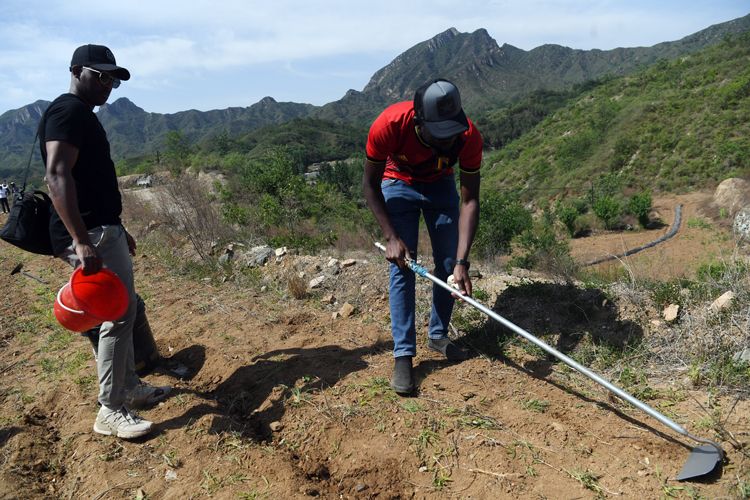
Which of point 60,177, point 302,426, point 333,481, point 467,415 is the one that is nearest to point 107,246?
point 60,177

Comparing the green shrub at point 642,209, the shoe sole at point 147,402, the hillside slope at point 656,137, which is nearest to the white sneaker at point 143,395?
the shoe sole at point 147,402

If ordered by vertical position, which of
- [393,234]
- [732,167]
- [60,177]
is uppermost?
[60,177]

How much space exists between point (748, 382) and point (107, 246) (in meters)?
3.22

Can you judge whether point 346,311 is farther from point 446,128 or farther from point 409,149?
point 446,128

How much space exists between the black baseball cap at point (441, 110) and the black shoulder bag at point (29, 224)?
1.86m

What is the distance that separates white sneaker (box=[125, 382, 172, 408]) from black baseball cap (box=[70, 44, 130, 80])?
1704 mm

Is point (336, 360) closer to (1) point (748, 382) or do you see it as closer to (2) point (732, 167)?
(1) point (748, 382)

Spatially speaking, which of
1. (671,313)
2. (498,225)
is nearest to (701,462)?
(671,313)

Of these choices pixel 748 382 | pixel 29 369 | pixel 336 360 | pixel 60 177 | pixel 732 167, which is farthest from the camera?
pixel 732 167

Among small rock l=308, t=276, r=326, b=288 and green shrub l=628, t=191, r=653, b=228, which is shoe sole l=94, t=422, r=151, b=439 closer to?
small rock l=308, t=276, r=326, b=288

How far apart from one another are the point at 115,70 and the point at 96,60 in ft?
0.34

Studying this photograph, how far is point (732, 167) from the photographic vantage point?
22.1 m

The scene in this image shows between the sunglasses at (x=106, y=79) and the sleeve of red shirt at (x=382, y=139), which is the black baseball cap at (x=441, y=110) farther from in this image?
the sunglasses at (x=106, y=79)

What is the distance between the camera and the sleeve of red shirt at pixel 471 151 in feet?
8.43
